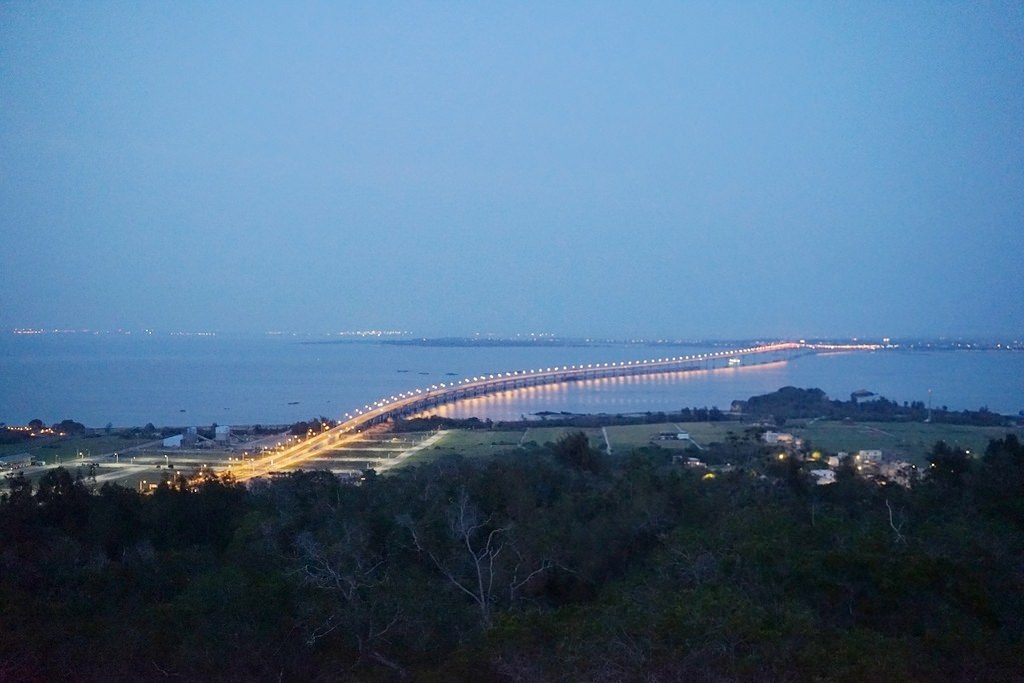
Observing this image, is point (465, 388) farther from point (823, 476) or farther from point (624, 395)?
point (823, 476)

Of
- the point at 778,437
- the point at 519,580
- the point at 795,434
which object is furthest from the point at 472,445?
the point at 519,580

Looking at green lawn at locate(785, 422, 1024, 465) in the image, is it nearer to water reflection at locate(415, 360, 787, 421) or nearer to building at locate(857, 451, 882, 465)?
building at locate(857, 451, 882, 465)

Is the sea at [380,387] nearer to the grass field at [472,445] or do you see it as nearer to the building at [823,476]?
the grass field at [472,445]

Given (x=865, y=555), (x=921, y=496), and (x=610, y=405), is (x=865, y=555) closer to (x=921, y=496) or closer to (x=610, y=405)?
(x=921, y=496)

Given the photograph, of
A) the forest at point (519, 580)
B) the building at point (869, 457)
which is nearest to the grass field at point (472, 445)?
the building at point (869, 457)

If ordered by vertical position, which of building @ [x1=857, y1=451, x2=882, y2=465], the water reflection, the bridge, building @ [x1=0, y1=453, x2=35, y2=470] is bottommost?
the water reflection

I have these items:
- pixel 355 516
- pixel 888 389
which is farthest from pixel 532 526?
pixel 888 389

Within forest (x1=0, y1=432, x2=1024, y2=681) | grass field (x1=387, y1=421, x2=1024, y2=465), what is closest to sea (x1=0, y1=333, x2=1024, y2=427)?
grass field (x1=387, y1=421, x2=1024, y2=465)
